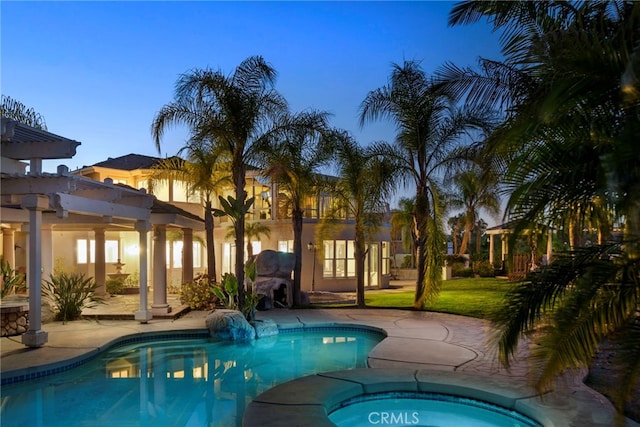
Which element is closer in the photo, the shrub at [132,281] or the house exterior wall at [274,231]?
the shrub at [132,281]

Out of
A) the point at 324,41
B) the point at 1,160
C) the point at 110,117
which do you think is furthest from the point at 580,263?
the point at 110,117

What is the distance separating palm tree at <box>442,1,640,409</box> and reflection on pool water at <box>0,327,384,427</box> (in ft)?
14.2

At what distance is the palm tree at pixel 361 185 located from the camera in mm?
15227

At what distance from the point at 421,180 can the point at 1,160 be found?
35.7 feet

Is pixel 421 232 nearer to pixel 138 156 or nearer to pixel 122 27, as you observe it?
pixel 122 27

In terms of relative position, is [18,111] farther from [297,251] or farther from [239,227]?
[297,251]

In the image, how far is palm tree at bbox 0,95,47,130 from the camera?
19500mm

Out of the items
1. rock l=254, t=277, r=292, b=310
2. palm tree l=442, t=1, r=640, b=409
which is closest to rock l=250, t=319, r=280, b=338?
rock l=254, t=277, r=292, b=310

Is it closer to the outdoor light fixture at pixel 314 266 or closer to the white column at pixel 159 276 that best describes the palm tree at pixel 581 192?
the white column at pixel 159 276

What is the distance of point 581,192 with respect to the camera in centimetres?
452

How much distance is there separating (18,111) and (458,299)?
19187 millimetres

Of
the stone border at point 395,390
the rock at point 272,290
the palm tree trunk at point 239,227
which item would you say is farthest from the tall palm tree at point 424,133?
the stone border at point 395,390

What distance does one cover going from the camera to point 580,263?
14.2 feet

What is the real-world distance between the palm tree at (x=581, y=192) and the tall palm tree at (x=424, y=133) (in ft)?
30.0
